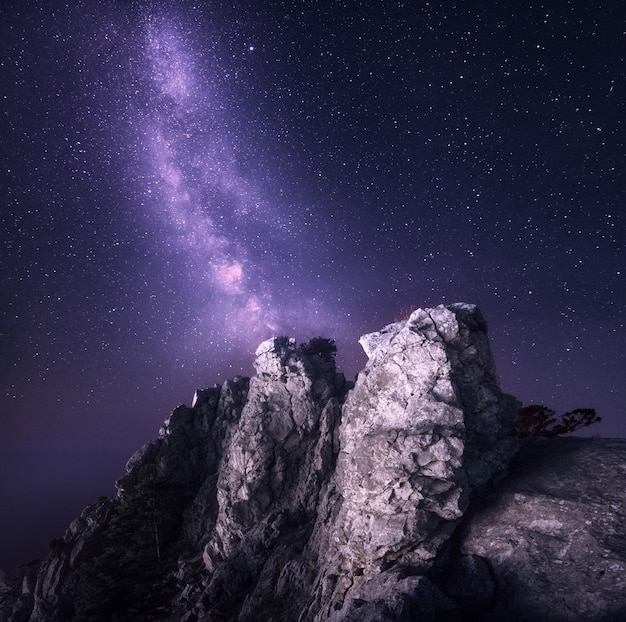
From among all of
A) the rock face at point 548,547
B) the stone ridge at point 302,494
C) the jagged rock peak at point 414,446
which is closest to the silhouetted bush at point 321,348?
the stone ridge at point 302,494

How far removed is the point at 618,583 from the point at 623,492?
6.54 meters

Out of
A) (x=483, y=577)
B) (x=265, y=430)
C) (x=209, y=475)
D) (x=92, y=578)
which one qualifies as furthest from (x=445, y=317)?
(x=92, y=578)

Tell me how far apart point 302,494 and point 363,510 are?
1331 cm

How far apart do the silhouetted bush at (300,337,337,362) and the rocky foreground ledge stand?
913cm

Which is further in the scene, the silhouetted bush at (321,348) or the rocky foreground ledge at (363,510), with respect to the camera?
the silhouetted bush at (321,348)

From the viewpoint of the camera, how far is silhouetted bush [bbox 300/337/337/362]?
53.1 m

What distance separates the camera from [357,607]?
623 inches

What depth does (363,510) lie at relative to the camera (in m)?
21.0

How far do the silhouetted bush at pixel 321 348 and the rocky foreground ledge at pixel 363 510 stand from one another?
9.13 m

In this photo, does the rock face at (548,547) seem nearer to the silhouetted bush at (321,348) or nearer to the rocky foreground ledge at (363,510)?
the rocky foreground ledge at (363,510)

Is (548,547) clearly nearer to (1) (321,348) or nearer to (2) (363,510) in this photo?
(2) (363,510)

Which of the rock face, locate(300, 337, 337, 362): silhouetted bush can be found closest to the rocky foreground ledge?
the rock face

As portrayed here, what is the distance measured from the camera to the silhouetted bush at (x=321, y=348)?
174ft

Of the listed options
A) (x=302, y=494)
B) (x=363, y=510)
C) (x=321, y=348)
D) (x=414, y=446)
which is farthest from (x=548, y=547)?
(x=321, y=348)
